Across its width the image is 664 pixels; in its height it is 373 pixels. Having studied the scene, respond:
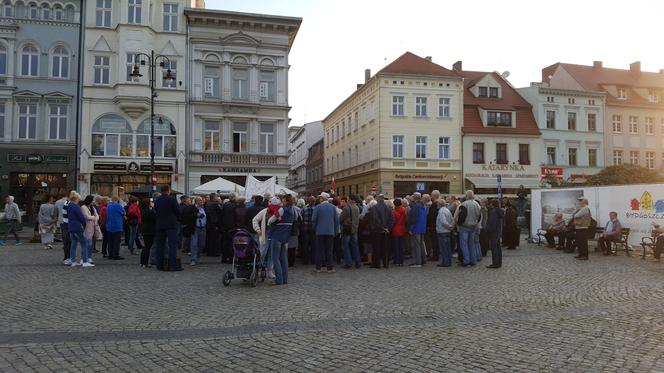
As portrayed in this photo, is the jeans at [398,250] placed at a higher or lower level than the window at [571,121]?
lower

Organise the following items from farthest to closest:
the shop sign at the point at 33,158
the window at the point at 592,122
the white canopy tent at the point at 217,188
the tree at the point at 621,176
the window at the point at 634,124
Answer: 1. the window at the point at 634,124
2. the window at the point at 592,122
3. the tree at the point at 621,176
4. the shop sign at the point at 33,158
5. the white canopy tent at the point at 217,188

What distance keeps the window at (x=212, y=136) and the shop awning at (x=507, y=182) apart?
65.9 feet

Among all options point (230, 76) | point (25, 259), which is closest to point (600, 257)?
point (25, 259)

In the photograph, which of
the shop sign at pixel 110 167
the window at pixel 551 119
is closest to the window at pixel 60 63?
the shop sign at pixel 110 167

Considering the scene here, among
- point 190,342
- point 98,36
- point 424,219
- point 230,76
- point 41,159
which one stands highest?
point 98,36

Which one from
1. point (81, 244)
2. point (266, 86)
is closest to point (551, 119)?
point (266, 86)

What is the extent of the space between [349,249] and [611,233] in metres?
8.81

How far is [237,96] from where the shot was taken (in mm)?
33562

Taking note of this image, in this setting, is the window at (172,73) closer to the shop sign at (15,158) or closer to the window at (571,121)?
the shop sign at (15,158)

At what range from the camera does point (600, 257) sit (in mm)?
15969

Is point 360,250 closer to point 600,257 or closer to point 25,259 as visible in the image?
point 600,257

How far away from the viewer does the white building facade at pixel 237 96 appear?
32.8 m

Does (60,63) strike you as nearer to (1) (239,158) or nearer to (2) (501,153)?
(1) (239,158)

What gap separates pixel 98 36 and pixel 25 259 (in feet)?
71.3
